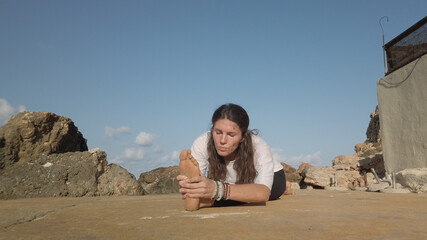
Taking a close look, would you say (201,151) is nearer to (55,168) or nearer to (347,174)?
(55,168)

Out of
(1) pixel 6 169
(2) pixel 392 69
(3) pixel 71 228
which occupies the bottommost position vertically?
(3) pixel 71 228

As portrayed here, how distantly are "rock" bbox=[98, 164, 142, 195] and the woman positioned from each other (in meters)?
3.62

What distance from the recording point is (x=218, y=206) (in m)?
2.96

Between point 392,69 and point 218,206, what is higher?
point 392,69

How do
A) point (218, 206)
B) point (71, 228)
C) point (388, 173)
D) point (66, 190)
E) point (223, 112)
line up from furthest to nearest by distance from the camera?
1. point (388, 173)
2. point (66, 190)
3. point (218, 206)
4. point (223, 112)
5. point (71, 228)

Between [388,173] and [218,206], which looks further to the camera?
[388,173]

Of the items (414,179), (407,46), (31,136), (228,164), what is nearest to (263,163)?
(228,164)

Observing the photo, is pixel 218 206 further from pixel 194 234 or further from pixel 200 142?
pixel 194 234

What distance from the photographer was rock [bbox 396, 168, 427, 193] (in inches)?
237

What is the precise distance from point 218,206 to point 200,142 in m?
0.57

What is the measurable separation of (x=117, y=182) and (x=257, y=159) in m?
4.05

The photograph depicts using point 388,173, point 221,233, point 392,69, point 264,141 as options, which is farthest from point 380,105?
point 221,233

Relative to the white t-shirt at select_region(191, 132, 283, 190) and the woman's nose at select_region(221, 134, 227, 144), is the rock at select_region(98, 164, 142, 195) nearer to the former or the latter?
the white t-shirt at select_region(191, 132, 283, 190)

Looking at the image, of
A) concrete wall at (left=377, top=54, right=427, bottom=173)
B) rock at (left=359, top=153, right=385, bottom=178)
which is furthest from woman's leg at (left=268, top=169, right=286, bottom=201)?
rock at (left=359, top=153, right=385, bottom=178)
